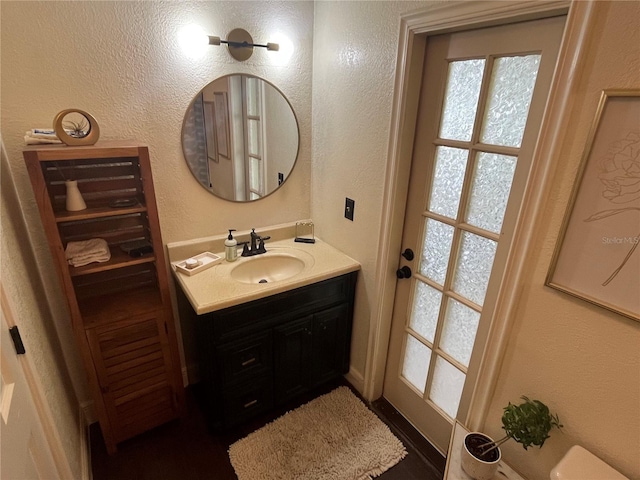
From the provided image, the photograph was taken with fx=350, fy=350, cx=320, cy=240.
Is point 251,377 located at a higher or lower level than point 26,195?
lower

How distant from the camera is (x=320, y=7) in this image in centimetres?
187

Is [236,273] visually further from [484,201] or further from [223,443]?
[484,201]

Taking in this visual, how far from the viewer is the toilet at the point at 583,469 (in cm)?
103

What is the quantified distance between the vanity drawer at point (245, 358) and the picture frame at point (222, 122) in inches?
39.8

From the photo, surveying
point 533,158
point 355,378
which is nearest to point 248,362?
point 355,378

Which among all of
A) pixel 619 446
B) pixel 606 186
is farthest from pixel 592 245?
pixel 619 446

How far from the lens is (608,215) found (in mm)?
953

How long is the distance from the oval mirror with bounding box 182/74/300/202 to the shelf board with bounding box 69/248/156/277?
531 mm

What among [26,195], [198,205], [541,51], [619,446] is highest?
[541,51]

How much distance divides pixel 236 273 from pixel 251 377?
0.56 meters

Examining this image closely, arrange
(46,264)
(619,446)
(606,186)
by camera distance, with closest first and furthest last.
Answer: (606,186) → (619,446) → (46,264)

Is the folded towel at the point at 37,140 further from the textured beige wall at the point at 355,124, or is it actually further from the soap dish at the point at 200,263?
the textured beige wall at the point at 355,124

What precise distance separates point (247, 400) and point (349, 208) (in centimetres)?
118

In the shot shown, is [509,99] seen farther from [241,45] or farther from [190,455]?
[190,455]
